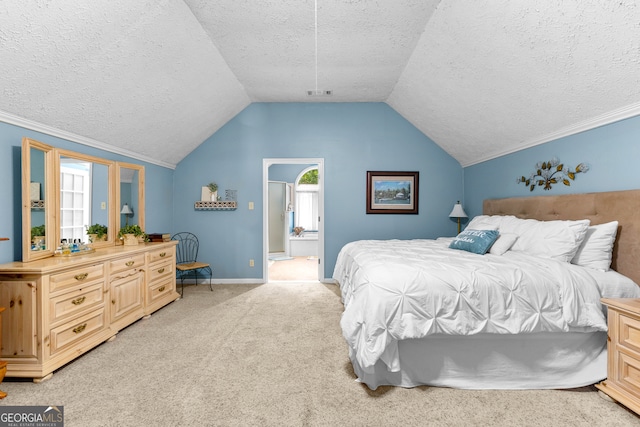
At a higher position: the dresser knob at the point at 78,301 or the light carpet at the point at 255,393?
the dresser knob at the point at 78,301

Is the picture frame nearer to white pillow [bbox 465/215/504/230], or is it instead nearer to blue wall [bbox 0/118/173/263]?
white pillow [bbox 465/215/504/230]

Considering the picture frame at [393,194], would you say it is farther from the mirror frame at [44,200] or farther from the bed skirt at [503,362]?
the mirror frame at [44,200]

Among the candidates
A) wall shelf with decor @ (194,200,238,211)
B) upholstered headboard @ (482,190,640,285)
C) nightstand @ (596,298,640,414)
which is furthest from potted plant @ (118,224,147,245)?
upholstered headboard @ (482,190,640,285)

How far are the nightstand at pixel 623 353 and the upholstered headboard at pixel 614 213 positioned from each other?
58cm

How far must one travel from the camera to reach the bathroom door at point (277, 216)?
7109mm

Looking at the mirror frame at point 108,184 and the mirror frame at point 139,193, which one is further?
the mirror frame at point 139,193

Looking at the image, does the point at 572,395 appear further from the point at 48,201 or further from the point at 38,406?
the point at 48,201

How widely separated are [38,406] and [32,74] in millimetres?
2203

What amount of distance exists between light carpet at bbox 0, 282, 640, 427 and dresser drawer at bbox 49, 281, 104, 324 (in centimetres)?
40

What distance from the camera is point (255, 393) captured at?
188 cm

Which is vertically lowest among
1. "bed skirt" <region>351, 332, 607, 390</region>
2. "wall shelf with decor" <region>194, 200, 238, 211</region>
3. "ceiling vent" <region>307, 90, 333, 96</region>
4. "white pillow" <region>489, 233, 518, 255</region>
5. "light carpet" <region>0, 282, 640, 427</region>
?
"light carpet" <region>0, 282, 640, 427</region>

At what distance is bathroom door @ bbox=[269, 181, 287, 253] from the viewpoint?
7.11 m

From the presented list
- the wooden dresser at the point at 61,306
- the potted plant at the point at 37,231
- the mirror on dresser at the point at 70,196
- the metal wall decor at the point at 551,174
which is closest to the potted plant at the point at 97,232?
the mirror on dresser at the point at 70,196

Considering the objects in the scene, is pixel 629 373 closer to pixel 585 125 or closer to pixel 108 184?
pixel 585 125
